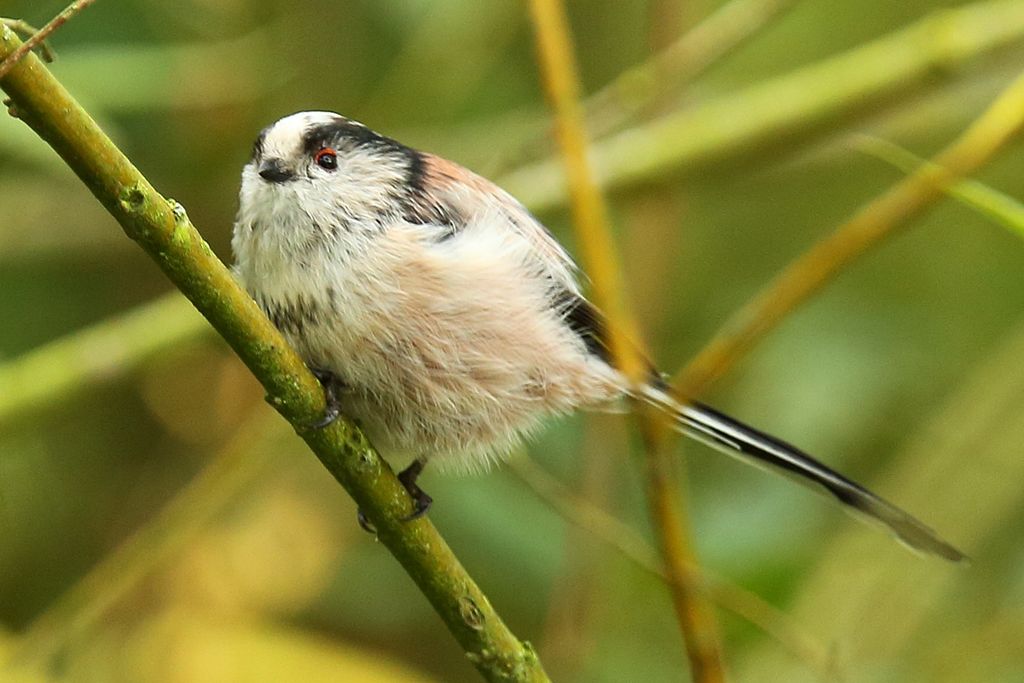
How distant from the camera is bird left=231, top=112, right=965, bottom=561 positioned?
219cm

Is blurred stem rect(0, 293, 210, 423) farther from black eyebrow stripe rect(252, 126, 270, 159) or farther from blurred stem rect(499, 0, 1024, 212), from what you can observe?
blurred stem rect(499, 0, 1024, 212)

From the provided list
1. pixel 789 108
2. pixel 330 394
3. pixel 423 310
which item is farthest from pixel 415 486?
pixel 789 108

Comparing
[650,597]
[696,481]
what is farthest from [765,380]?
[650,597]

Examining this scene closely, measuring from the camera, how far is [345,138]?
2.38m

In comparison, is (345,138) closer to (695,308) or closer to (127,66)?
(127,66)

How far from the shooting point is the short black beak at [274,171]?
7.49 feet

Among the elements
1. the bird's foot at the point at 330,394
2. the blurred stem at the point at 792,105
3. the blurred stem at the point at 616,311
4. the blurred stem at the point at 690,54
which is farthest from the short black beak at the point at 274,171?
the blurred stem at the point at 690,54

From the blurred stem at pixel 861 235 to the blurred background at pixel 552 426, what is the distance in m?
0.78

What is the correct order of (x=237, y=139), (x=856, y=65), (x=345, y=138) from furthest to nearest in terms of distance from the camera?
(x=237, y=139)
(x=856, y=65)
(x=345, y=138)

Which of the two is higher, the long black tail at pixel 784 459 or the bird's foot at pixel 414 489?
the long black tail at pixel 784 459

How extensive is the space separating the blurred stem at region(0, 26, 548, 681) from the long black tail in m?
0.58

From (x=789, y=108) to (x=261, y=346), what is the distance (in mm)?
1796

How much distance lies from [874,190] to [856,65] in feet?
Result: 3.59

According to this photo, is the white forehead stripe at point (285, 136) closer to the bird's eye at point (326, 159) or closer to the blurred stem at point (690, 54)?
the bird's eye at point (326, 159)
